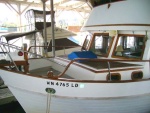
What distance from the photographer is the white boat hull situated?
4.40m

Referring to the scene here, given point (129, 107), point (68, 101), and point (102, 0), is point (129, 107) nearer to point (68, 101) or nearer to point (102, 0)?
point (68, 101)

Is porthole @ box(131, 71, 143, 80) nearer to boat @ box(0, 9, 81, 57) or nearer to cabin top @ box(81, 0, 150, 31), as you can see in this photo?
cabin top @ box(81, 0, 150, 31)

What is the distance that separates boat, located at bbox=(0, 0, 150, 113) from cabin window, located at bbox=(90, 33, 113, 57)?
41mm

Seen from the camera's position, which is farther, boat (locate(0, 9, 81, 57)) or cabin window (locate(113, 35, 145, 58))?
boat (locate(0, 9, 81, 57))

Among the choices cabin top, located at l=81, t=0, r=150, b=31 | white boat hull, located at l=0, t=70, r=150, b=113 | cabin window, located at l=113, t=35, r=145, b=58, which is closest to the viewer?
white boat hull, located at l=0, t=70, r=150, b=113

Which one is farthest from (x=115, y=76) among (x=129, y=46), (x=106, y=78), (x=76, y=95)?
(x=129, y=46)

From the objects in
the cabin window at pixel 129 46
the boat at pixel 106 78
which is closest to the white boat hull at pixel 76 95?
the boat at pixel 106 78

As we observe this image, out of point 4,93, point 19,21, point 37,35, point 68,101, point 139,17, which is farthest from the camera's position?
point 19,21

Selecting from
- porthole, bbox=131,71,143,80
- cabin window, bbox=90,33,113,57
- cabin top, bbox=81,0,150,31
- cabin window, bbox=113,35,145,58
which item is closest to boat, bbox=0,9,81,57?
cabin window, bbox=90,33,113,57

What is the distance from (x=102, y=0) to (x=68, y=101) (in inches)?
145

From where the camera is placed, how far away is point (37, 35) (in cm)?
1402

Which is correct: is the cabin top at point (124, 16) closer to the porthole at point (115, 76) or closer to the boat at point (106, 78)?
the boat at point (106, 78)

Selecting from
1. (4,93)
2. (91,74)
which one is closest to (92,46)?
(91,74)

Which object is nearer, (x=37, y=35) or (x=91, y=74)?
(x=91, y=74)
